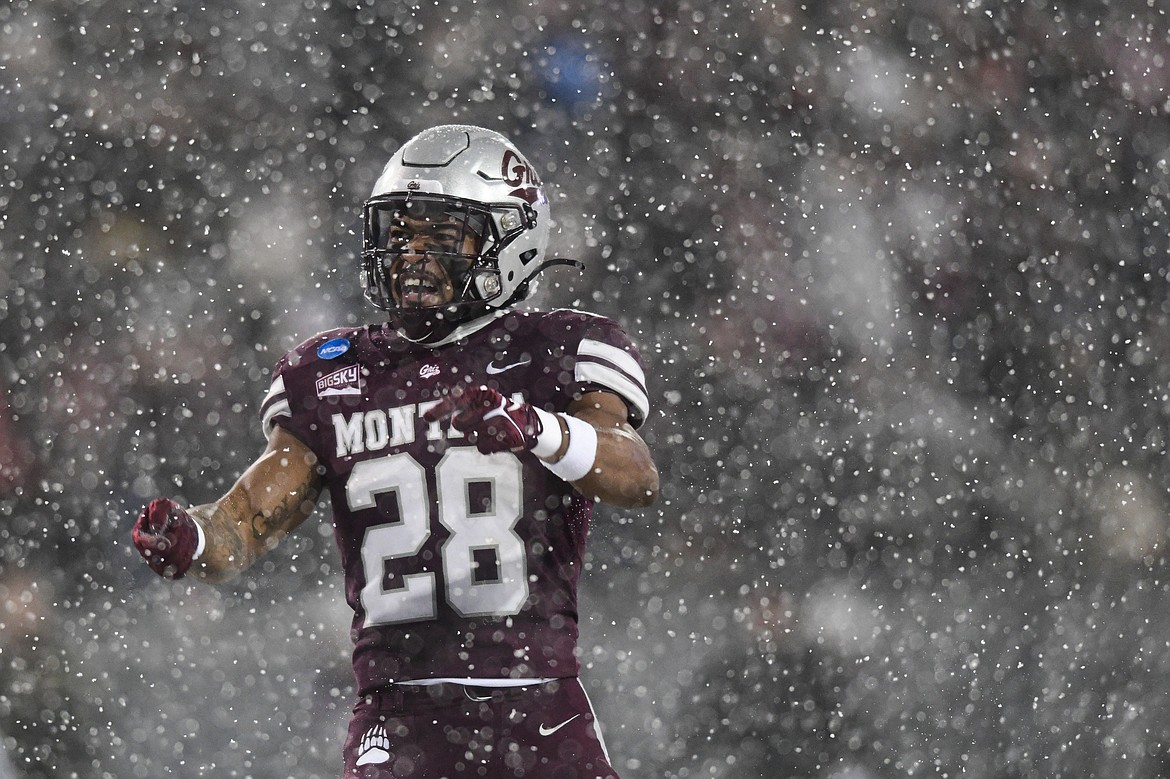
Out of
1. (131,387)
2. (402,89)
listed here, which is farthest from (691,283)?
(131,387)

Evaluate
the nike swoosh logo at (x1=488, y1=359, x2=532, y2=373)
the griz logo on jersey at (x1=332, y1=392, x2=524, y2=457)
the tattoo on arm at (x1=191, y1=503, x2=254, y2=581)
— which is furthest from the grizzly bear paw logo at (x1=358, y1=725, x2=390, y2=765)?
the nike swoosh logo at (x1=488, y1=359, x2=532, y2=373)

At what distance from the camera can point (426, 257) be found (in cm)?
227

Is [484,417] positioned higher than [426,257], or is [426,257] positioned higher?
[426,257]

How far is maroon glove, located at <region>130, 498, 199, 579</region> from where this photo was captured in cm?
192

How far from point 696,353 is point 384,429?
263 cm

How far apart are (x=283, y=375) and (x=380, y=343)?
0.55ft

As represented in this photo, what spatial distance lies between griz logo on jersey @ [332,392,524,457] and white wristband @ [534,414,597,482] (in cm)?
18

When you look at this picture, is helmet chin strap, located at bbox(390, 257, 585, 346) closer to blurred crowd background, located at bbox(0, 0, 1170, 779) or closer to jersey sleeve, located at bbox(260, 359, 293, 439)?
jersey sleeve, located at bbox(260, 359, 293, 439)

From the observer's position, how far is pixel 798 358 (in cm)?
482

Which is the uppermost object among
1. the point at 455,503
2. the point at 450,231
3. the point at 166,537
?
the point at 450,231

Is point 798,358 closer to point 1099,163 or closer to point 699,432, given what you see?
point 699,432

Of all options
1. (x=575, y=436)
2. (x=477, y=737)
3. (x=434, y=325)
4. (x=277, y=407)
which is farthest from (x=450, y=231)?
(x=477, y=737)

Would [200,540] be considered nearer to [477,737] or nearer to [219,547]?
[219,547]

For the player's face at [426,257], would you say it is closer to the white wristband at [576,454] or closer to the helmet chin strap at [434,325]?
the helmet chin strap at [434,325]
